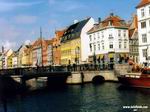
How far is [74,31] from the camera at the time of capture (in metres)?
113

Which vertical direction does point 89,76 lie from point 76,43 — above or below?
below

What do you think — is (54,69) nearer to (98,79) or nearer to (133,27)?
(98,79)

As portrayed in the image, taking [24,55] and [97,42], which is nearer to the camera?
[97,42]

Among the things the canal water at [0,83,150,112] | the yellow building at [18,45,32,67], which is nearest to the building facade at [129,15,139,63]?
the canal water at [0,83,150,112]

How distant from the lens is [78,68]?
274 ft

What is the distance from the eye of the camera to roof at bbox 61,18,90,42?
108794 mm

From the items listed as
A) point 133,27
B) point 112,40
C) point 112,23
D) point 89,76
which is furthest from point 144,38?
point 133,27

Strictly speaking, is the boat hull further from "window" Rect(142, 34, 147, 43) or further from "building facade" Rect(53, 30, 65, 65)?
"building facade" Rect(53, 30, 65, 65)

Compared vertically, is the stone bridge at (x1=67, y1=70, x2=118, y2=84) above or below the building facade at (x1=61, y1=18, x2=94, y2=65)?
below

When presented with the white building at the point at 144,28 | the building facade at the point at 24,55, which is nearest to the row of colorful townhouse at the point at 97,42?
the white building at the point at 144,28

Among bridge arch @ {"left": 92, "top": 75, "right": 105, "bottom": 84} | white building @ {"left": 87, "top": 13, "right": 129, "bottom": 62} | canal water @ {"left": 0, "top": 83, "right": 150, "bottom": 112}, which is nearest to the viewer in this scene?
canal water @ {"left": 0, "top": 83, "right": 150, "bottom": 112}

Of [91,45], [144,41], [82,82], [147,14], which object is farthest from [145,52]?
[91,45]

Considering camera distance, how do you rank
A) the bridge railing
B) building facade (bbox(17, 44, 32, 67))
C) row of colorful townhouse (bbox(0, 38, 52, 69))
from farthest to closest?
building facade (bbox(17, 44, 32, 67)) → row of colorful townhouse (bbox(0, 38, 52, 69)) → the bridge railing

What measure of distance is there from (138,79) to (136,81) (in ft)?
2.04
